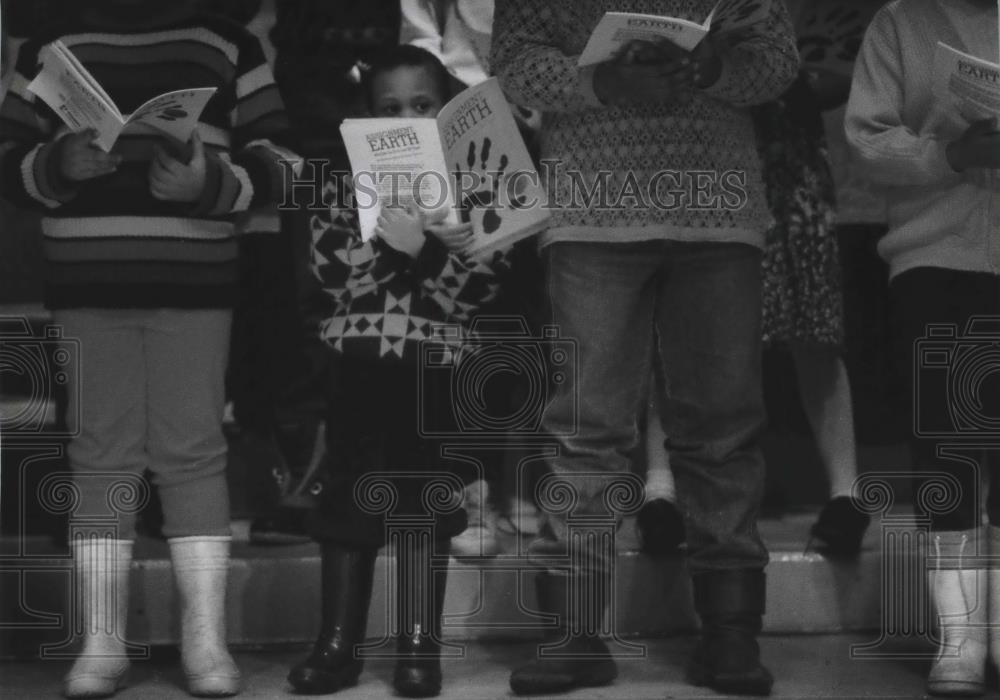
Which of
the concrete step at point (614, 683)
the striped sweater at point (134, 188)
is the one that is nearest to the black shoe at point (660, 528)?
the concrete step at point (614, 683)

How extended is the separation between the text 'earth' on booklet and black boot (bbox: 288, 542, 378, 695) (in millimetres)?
1396

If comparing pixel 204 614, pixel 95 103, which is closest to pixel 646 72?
pixel 95 103

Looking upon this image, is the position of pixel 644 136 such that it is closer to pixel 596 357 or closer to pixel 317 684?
pixel 596 357

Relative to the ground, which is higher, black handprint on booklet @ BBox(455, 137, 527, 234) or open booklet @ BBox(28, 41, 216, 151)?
open booklet @ BBox(28, 41, 216, 151)

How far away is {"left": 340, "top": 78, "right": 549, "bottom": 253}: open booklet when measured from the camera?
2.79m

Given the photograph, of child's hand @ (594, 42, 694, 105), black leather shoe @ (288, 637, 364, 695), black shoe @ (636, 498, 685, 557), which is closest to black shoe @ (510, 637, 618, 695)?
black leather shoe @ (288, 637, 364, 695)

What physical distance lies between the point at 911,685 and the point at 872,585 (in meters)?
0.40

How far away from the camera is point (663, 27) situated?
249cm

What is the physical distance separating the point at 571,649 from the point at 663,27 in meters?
1.16

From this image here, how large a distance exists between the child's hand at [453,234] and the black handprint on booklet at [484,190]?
47 mm

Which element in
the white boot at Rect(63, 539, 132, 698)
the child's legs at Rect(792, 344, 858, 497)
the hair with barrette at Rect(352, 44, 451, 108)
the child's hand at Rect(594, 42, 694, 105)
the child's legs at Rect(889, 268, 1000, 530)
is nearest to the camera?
the child's hand at Rect(594, 42, 694, 105)

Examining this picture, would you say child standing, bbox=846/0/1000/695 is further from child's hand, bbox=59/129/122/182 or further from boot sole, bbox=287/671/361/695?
child's hand, bbox=59/129/122/182

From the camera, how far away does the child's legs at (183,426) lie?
2779mm

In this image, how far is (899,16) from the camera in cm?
286
